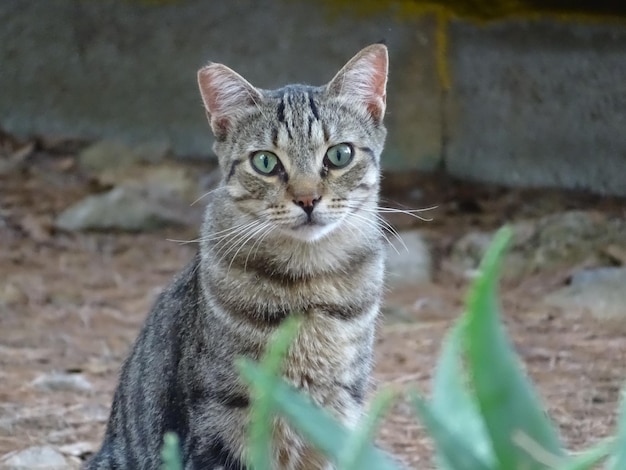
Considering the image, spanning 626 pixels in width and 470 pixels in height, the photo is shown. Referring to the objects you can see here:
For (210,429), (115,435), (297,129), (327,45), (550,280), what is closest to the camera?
(210,429)

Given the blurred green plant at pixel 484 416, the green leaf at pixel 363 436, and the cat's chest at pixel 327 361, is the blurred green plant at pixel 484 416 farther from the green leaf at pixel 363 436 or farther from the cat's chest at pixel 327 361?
the cat's chest at pixel 327 361

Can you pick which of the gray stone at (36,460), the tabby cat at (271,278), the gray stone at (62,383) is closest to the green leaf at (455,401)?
the tabby cat at (271,278)

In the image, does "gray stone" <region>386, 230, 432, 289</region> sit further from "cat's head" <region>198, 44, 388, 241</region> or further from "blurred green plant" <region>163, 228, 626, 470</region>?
"blurred green plant" <region>163, 228, 626, 470</region>

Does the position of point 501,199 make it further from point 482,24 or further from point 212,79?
point 212,79

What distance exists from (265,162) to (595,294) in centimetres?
241

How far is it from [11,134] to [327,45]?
220 centimetres

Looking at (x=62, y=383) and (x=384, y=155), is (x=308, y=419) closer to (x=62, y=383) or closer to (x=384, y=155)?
(x=62, y=383)

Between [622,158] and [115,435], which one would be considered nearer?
[115,435]

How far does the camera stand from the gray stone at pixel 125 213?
5.85 meters

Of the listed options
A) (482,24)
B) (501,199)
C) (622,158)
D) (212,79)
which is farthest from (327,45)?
(212,79)

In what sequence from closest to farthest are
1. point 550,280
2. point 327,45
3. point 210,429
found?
point 210,429
point 550,280
point 327,45

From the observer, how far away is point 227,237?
2805mm

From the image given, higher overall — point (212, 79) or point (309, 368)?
point (212, 79)

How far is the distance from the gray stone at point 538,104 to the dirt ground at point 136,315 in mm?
164
